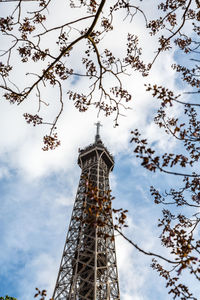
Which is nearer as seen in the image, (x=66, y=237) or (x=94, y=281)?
(x=94, y=281)

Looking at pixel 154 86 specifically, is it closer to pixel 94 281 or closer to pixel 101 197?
pixel 101 197

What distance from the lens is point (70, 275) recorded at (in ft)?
88.6

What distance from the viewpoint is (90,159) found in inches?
1699

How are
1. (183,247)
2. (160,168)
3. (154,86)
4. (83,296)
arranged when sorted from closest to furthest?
(183,247) < (160,168) < (154,86) < (83,296)

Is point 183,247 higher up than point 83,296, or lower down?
lower down

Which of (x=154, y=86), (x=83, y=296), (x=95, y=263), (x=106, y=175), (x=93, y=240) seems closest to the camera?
(x=154, y=86)

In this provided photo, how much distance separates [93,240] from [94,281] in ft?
17.9

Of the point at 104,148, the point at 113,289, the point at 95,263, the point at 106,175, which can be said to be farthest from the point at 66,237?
the point at 104,148

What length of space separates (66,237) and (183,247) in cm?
2917

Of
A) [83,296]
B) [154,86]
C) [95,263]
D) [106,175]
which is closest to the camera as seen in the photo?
Result: [154,86]

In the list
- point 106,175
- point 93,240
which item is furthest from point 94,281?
point 106,175

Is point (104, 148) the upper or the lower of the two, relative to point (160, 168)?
upper

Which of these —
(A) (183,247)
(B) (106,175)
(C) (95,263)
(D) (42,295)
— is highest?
(B) (106,175)

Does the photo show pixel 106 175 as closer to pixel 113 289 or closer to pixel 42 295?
pixel 113 289
